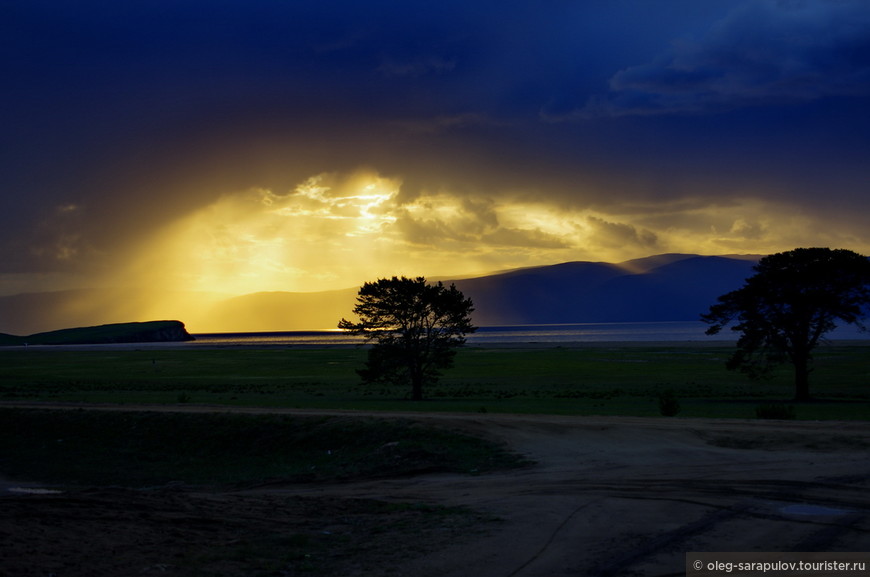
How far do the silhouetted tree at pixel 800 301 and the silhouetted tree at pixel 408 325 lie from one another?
19447mm

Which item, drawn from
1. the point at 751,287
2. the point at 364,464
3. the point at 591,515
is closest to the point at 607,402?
the point at 751,287

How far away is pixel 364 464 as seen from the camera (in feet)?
76.8

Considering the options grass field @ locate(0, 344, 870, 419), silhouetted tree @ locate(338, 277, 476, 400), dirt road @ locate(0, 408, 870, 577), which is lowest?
grass field @ locate(0, 344, 870, 419)

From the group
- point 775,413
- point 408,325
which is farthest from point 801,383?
point 408,325

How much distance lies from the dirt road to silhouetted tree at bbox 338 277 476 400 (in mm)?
24172

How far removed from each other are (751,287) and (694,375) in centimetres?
2755

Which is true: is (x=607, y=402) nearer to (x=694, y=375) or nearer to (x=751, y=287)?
(x=751, y=287)

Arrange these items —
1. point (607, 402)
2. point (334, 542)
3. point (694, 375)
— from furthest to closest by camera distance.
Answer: point (694, 375), point (607, 402), point (334, 542)

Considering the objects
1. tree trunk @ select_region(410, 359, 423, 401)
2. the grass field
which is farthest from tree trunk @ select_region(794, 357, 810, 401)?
tree trunk @ select_region(410, 359, 423, 401)

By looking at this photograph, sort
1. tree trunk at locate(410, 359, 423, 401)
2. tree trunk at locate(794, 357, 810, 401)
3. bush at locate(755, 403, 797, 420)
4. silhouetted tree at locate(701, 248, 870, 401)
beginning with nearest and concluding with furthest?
bush at locate(755, 403, 797, 420)
tree trunk at locate(794, 357, 810, 401)
silhouetted tree at locate(701, 248, 870, 401)
tree trunk at locate(410, 359, 423, 401)

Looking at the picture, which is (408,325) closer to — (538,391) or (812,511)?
(538,391)

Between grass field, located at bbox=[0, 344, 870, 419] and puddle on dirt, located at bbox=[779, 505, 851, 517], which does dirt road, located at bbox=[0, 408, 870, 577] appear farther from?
grass field, located at bbox=[0, 344, 870, 419]

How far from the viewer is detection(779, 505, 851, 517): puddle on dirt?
13594 millimetres

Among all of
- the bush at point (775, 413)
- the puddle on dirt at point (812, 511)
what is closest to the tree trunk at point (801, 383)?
the bush at point (775, 413)
